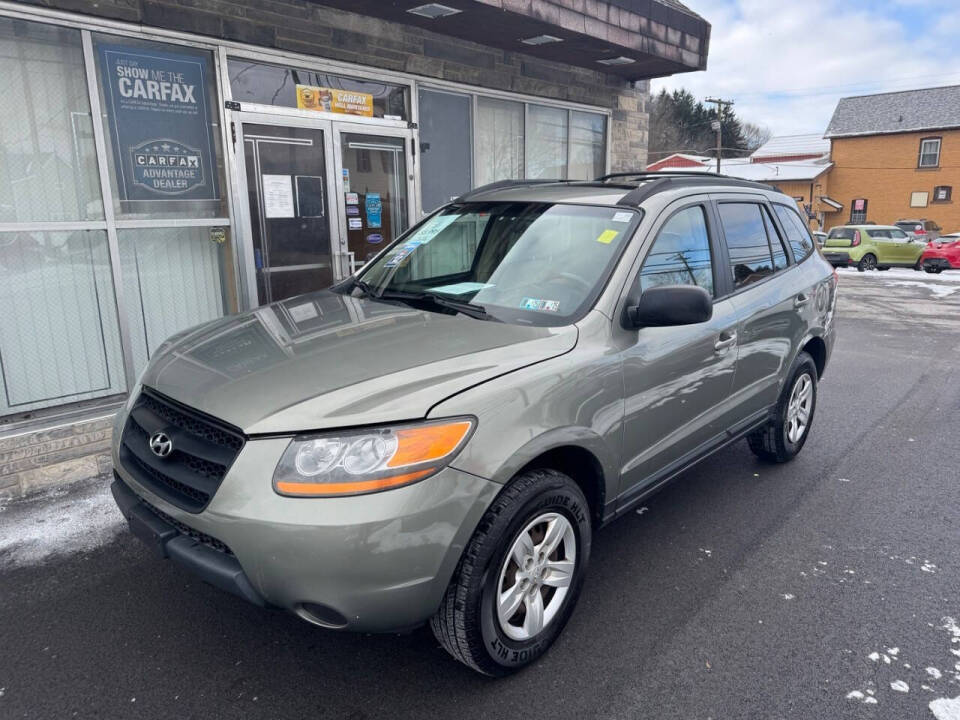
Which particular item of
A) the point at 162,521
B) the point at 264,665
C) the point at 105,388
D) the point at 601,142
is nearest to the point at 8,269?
the point at 105,388

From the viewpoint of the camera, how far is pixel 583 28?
661 centimetres

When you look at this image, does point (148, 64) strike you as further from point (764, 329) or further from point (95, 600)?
point (764, 329)

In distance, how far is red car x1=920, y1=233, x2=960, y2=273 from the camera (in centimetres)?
2166

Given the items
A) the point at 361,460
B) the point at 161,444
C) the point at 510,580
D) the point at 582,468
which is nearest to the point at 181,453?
the point at 161,444

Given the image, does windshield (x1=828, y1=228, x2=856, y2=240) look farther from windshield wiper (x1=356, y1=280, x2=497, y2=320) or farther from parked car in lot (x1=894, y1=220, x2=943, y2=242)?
windshield wiper (x1=356, y1=280, x2=497, y2=320)

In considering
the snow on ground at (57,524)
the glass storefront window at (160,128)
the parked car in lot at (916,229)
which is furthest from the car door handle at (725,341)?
the parked car in lot at (916,229)

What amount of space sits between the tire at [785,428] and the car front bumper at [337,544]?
2946 mm

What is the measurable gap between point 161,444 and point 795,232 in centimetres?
421

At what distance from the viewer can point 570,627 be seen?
2.91 m

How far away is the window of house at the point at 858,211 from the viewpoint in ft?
125

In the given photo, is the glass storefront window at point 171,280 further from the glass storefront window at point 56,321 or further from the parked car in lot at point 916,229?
the parked car in lot at point 916,229

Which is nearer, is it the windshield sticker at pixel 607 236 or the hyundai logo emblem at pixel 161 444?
the hyundai logo emblem at pixel 161 444

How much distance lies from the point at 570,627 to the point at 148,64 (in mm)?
4954

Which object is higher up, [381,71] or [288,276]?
[381,71]
